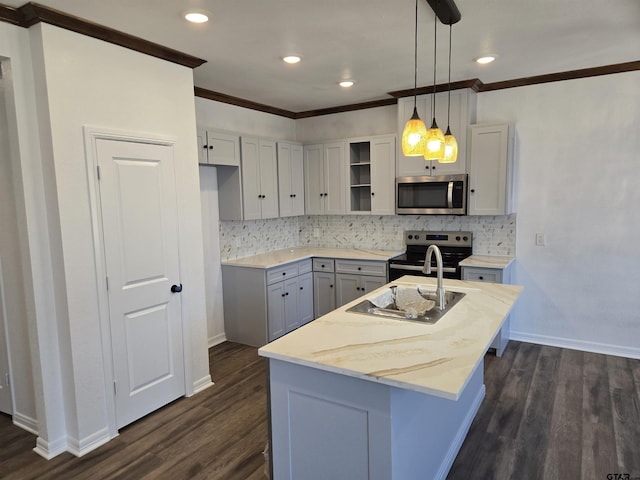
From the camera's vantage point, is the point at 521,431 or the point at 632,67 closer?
the point at 521,431

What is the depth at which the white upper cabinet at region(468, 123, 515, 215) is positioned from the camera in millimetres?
3885

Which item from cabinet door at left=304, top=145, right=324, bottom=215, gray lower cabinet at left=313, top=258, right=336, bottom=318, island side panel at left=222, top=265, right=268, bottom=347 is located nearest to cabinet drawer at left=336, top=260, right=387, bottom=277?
gray lower cabinet at left=313, top=258, right=336, bottom=318

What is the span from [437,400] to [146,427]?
195 cm

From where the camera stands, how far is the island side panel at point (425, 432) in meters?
1.68

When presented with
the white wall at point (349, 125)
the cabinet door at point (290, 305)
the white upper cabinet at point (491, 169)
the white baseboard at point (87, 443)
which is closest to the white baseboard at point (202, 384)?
the white baseboard at point (87, 443)

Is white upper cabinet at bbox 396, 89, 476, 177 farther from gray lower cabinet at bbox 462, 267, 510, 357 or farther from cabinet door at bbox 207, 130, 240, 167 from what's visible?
cabinet door at bbox 207, 130, 240, 167

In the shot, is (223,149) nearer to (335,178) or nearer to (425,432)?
(335,178)

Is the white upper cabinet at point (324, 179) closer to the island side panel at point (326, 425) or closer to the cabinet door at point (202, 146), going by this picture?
the cabinet door at point (202, 146)

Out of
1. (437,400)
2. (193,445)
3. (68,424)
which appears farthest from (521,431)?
(68,424)

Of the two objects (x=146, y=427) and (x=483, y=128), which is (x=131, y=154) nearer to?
(x=146, y=427)

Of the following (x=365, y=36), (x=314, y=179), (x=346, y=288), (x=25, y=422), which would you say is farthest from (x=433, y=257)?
(x=25, y=422)

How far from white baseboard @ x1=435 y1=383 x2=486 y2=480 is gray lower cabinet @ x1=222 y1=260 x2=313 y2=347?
6.66 feet

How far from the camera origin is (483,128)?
3.95m

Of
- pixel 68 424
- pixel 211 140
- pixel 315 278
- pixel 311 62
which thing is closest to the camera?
pixel 68 424
